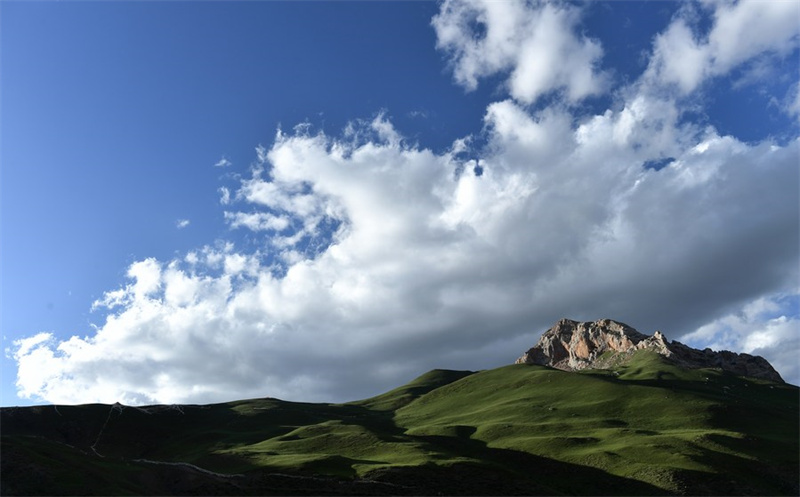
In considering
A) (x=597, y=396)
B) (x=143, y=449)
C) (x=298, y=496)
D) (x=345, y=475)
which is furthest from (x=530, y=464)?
(x=143, y=449)

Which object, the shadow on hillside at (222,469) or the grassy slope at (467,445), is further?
the grassy slope at (467,445)

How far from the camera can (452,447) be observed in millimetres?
118750

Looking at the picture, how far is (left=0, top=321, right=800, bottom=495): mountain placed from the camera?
78000 millimetres

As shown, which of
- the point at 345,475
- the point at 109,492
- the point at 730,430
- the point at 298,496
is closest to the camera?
the point at 109,492

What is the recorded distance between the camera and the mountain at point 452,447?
78.0 m

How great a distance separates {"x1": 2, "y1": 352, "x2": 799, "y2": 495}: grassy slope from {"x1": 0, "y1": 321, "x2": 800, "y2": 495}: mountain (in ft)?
1.09

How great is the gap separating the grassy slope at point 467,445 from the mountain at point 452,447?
0.33 metres

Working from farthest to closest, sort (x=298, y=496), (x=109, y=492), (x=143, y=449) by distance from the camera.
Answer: (x=143, y=449) → (x=298, y=496) → (x=109, y=492)

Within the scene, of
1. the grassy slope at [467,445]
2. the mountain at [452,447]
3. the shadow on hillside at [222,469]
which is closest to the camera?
the shadow on hillside at [222,469]

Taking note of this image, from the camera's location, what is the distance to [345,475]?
87.5 meters

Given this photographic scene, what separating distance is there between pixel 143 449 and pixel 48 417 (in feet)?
96.7

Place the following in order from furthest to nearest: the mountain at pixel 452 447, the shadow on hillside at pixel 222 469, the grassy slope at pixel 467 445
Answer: the grassy slope at pixel 467 445 → the mountain at pixel 452 447 → the shadow on hillside at pixel 222 469

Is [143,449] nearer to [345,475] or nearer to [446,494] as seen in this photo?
[345,475]

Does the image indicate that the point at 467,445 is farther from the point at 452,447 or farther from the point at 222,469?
the point at 222,469
